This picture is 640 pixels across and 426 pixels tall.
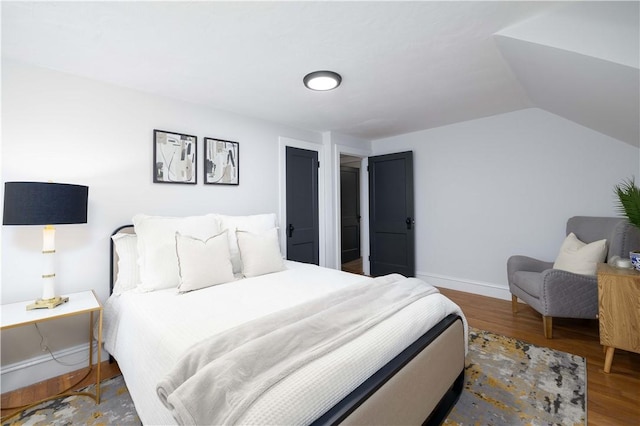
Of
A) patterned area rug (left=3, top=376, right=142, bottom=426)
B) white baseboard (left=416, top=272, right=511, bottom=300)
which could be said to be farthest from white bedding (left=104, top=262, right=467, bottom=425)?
white baseboard (left=416, top=272, right=511, bottom=300)

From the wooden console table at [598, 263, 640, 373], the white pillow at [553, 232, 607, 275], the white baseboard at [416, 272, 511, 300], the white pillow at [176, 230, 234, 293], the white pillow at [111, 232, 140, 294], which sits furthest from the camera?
the white baseboard at [416, 272, 511, 300]

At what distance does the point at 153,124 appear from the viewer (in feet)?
8.55

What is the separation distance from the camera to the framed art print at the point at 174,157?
8.59ft

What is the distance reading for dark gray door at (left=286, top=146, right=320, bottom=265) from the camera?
3727 mm

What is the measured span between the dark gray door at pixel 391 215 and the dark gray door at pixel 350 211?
153 cm

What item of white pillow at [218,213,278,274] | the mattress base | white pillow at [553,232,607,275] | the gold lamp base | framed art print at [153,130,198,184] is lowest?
the mattress base

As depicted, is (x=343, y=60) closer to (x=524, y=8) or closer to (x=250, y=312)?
(x=524, y=8)

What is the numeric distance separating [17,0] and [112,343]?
2.09 meters

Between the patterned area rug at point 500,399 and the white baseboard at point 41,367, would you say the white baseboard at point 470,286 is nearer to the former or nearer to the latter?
the patterned area rug at point 500,399

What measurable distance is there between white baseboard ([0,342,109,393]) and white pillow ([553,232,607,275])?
429 cm

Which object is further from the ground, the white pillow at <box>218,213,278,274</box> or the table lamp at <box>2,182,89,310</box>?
the table lamp at <box>2,182,89,310</box>

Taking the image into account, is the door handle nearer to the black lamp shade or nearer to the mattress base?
the mattress base

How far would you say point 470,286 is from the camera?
3.87 m

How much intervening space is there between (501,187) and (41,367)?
4940mm
